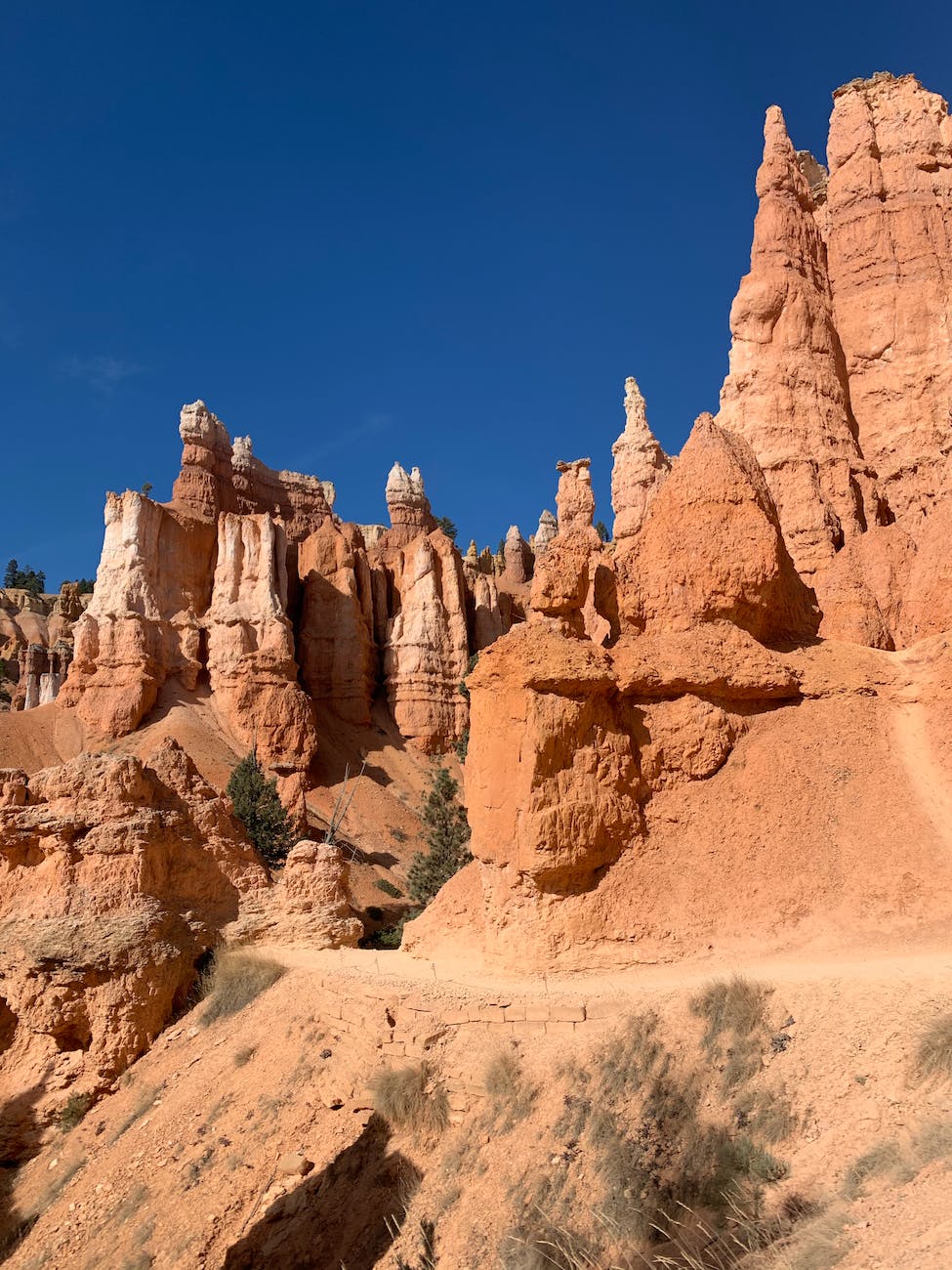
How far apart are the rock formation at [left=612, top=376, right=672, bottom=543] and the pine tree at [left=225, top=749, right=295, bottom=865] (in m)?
15.6

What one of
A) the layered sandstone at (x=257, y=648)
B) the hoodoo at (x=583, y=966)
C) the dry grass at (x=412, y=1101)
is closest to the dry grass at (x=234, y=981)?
the hoodoo at (x=583, y=966)

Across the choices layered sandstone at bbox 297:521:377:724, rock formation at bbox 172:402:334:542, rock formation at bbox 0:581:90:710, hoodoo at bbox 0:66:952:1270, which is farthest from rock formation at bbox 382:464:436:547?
hoodoo at bbox 0:66:952:1270

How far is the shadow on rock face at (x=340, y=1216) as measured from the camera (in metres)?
9.20

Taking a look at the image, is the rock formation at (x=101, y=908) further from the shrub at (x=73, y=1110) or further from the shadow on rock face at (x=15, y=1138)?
the shrub at (x=73, y=1110)

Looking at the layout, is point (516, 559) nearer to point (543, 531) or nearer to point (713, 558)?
point (543, 531)

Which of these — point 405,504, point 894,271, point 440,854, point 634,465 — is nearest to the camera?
point 894,271

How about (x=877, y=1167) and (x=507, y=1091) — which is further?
(x=507, y=1091)

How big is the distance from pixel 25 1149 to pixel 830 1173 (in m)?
11.8

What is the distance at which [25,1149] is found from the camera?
13000 millimetres

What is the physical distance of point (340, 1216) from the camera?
31.6ft

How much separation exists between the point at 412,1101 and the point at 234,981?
5.35m

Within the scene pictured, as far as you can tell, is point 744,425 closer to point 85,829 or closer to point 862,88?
point 862,88

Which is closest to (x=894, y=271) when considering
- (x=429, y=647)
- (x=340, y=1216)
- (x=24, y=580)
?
(x=340, y=1216)

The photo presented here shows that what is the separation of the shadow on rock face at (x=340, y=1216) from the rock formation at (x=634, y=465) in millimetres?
25093
